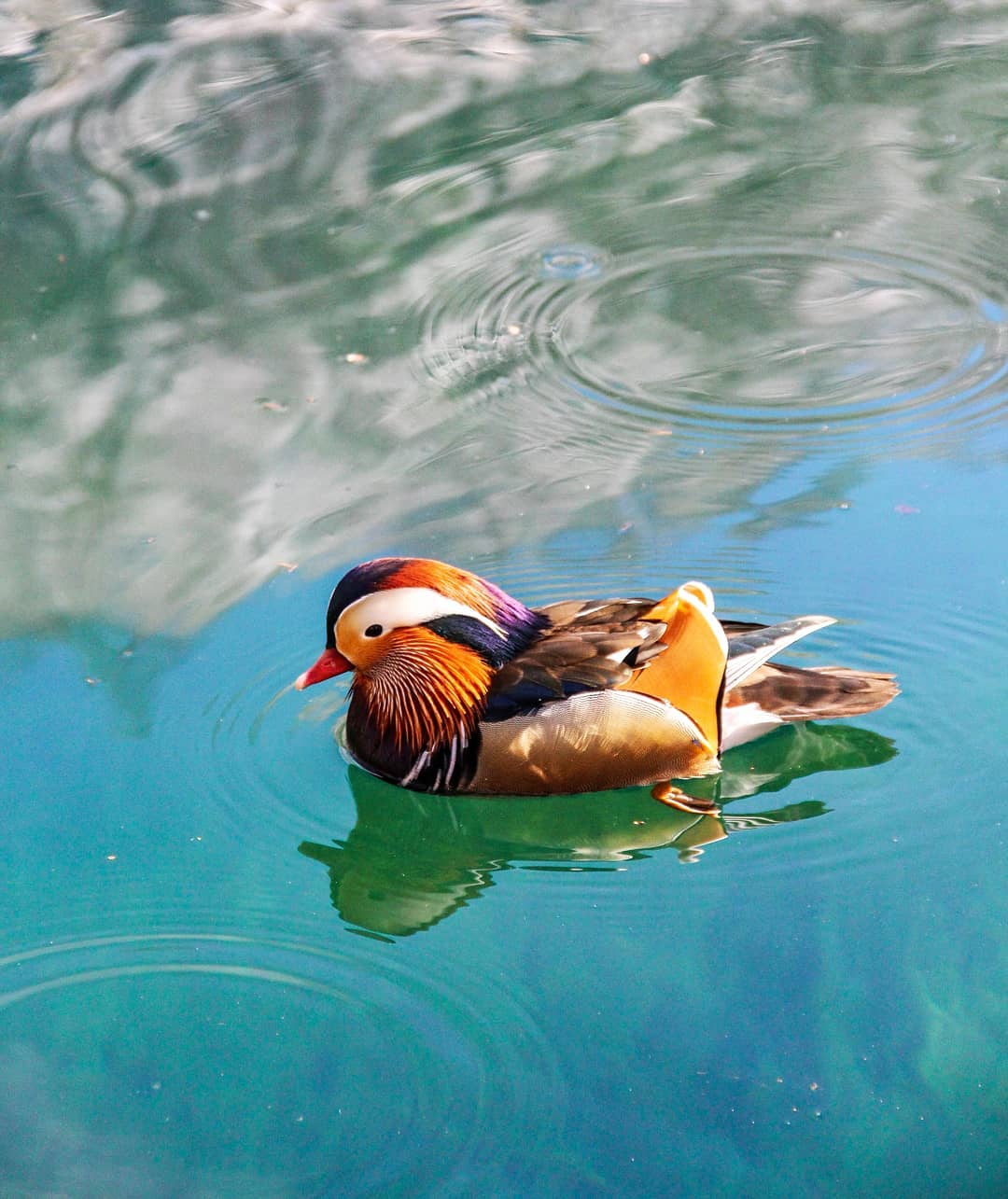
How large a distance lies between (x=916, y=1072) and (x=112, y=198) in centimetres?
577

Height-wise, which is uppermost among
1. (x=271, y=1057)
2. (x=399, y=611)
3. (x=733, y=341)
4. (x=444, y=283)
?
(x=399, y=611)

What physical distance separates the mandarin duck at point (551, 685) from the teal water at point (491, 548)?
117mm

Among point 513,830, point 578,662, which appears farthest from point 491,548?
point 513,830

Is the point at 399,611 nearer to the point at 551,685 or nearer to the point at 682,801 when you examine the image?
the point at 551,685

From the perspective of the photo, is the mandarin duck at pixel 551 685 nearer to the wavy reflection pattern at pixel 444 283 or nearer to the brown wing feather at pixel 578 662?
the brown wing feather at pixel 578 662

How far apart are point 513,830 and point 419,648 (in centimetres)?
54

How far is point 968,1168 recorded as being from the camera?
292 centimetres

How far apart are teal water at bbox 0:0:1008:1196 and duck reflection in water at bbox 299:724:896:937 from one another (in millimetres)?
13

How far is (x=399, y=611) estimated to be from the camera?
157 inches

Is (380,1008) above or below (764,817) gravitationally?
above

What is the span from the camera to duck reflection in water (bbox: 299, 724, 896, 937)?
3.69 m

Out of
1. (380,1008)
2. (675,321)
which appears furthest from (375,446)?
(380,1008)

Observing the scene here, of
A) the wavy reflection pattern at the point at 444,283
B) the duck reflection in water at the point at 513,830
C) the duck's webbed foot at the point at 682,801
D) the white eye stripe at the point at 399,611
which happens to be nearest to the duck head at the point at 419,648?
the white eye stripe at the point at 399,611

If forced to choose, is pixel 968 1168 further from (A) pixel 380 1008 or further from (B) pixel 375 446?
(B) pixel 375 446
